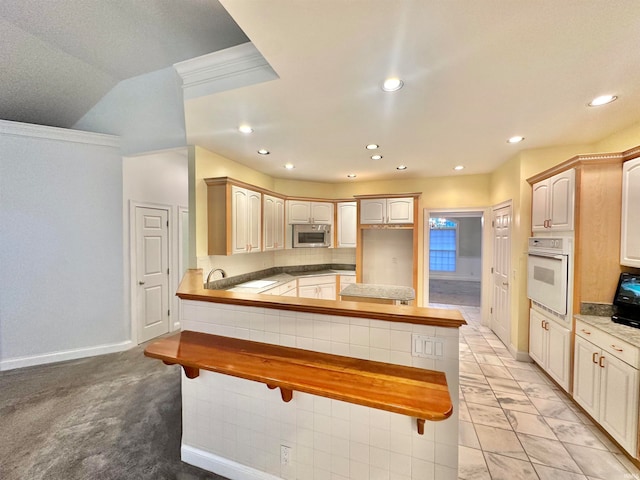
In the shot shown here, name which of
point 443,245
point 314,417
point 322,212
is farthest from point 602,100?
point 443,245

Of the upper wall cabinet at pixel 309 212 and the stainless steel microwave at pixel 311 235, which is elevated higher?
the upper wall cabinet at pixel 309 212

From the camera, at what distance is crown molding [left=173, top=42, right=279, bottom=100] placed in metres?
1.84

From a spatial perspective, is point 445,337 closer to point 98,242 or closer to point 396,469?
point 396,469

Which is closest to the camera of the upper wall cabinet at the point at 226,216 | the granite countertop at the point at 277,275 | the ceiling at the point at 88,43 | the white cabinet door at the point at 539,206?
the ceiling at the point at 88,43

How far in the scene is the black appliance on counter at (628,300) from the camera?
2076mm

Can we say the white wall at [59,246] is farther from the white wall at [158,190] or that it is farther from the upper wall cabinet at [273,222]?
the upper wall cabinet at [273,222]

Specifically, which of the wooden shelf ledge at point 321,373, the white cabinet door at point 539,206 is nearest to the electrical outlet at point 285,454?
the wooden shelf ledge at point 321,373

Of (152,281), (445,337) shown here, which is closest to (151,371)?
(152,281)

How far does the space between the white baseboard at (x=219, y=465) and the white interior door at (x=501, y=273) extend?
3.60 m

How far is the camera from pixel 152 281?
4.05m

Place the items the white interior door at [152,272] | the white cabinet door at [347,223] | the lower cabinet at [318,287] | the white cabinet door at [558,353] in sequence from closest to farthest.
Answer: the white cabinet door at [558,353], the white interior door at [152,272], the lower cabinet at [318,287], the white cabinet door at [347,223]

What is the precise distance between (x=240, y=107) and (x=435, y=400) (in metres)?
2.45

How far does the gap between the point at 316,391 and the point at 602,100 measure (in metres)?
3.09

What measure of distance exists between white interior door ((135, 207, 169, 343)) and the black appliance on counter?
5.45 m
